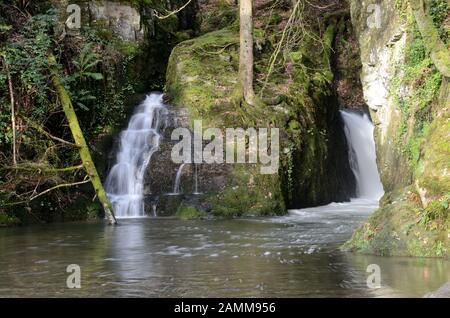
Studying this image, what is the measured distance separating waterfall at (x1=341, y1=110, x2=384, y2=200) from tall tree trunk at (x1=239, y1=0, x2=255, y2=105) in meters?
5.31

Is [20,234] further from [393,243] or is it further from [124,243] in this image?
[393,243]

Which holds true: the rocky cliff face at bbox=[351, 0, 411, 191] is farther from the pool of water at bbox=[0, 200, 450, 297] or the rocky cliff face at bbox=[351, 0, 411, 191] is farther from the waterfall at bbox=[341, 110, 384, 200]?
the waterfall at bbox=[341, 110, 384, 200]

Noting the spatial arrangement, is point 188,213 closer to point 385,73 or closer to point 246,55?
point 246,55

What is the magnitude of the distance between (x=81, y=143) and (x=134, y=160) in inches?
93.8

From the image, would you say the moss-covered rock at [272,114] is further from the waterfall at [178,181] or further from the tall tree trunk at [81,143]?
the tall tree trunk at [81,143]

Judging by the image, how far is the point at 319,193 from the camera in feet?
53.7

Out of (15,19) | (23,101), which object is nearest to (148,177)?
(23,101)

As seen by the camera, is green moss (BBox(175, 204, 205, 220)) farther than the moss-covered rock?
No

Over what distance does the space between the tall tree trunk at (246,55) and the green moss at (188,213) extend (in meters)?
3.63

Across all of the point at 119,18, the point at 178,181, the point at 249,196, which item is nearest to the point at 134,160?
the point at 178,181

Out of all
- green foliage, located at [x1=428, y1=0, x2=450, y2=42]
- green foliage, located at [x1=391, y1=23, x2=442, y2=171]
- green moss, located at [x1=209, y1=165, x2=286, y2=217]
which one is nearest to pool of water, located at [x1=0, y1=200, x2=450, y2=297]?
green moss, located at [x1=209, y1=165, x2=286, y2=217]

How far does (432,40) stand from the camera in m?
8.88

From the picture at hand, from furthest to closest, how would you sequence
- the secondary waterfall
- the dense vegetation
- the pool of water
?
the secondary waterfall → the dense vegetation → the pool of water

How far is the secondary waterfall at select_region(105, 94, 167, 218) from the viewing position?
14.0m
